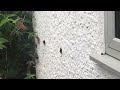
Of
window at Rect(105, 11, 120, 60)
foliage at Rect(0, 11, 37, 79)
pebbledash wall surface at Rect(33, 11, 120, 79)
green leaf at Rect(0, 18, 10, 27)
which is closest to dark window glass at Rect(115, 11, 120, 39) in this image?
window at Rect(105, 11, 120, 60)

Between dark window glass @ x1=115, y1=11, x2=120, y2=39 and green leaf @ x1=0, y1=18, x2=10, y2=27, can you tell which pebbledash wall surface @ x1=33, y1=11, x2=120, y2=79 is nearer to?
dark window glass @ x1=115, y1=11, x2=120, y2=39

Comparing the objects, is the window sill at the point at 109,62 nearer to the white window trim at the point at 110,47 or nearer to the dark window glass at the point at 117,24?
the white window trim at the point at 110,47

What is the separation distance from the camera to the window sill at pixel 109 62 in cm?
136

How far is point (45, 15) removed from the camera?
3.42 m

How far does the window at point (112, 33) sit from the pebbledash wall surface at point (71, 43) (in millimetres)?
68

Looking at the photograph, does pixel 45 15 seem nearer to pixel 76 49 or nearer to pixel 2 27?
pixel 2 27

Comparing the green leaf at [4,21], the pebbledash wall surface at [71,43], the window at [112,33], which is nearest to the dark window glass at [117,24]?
the window at [112,33]

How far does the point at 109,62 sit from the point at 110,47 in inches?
5.7

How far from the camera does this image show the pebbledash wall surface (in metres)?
1.78

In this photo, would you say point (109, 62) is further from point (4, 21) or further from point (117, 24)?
point (4, 21)

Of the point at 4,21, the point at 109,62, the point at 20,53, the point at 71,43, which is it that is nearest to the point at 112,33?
the point at 109,62
